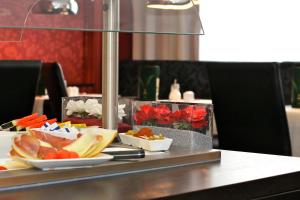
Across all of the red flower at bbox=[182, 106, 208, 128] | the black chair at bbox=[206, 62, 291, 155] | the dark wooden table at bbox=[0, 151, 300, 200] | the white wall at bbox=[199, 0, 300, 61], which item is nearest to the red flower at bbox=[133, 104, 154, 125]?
the red flower at bbox=[182, 106, 208, 128]

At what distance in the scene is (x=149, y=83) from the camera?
5.04 meters

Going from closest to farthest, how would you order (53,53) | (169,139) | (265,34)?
1. (169,139)
2. (265,34)
3. (53,53)

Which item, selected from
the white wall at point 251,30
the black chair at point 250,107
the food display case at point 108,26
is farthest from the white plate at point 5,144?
the white wall at point 251,30

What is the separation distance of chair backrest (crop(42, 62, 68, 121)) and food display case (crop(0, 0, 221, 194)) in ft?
9.66

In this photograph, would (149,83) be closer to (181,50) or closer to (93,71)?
(181,50)

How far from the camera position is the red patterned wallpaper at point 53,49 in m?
7.82

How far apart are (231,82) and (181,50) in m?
3.81

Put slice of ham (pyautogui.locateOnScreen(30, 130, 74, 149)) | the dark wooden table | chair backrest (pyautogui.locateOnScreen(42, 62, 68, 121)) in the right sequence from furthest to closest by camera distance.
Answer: chair backrest (pyautogui.locateOnScreen(42, 62, 68, 121)) < slice of ham (pyautogui.locateOnScreen(30, 130, 74, 149)) < the dark wooden table

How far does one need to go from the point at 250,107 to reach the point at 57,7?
204 cm

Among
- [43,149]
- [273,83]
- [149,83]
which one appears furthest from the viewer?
[149,83]

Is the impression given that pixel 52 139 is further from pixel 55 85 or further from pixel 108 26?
pixel 55 85

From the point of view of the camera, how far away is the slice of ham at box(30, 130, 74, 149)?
1678mm

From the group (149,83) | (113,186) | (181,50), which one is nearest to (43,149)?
(113,186)

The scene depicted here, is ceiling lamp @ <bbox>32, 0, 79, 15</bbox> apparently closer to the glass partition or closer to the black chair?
the glass partition
